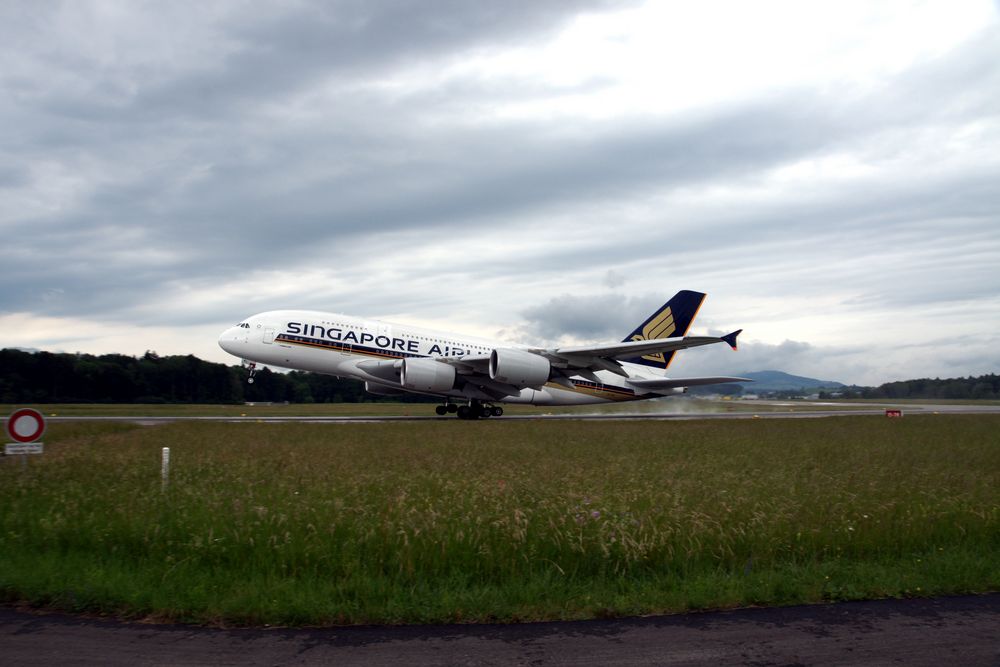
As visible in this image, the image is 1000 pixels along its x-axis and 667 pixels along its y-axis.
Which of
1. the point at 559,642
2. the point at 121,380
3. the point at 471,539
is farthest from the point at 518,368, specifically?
the point at 121,380

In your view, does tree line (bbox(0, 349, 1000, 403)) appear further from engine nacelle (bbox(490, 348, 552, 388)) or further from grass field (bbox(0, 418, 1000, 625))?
grass field (bbox(0, 418, 1000, 625))

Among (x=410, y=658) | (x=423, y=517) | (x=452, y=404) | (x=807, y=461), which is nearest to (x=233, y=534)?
(x=423, y=517)

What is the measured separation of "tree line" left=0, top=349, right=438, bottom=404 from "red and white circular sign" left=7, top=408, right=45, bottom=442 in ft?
154

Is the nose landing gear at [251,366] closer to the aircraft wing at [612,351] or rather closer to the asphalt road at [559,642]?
the aircraft wing at [612,351]

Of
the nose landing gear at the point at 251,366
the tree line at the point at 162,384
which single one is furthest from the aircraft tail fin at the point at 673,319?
the tree line at the point at 162,384

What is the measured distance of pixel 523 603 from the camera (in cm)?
600

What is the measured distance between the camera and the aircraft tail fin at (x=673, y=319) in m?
38.8

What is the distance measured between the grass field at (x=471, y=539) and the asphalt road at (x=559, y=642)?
1.04 feet

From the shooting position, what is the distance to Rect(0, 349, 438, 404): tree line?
62.7 metres

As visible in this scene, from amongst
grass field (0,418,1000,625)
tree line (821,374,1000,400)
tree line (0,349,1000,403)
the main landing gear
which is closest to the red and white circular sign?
grass field (0,418,1000,625)

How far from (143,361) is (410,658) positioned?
76924mm

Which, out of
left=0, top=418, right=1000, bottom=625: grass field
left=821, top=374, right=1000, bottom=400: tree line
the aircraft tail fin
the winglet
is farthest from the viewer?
left=821, top=374, right=1000, bottom=400: tree line

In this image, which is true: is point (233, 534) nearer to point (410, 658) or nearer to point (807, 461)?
point (410, 658)

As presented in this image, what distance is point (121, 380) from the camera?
66375mm
